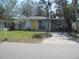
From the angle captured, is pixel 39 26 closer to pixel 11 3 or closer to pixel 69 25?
pixel 69 25

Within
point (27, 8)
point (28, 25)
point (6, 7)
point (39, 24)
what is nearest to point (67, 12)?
point (39, 24)

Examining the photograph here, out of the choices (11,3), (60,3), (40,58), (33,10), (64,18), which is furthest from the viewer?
(33,10)

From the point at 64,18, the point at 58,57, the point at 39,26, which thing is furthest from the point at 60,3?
the point at 58,57

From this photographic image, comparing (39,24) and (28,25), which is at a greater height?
(39,24)

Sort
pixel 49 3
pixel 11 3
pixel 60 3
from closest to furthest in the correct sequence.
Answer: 1. pixel 11 3
2. pixel 49 3
3. pixel 60 3

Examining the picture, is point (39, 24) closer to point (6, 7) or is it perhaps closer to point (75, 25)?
point (75, 25)

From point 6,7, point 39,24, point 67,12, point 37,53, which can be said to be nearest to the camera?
point 37,53

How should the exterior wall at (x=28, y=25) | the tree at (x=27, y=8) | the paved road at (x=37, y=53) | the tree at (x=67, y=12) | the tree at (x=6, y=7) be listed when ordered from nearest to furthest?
the paved road at (x=37, y=53) < the tree at (x=6, y=7) < the tree at (x=67, y=12) < the exterior wall at (x=28, y=25) < the tree at (x=27, y=8)

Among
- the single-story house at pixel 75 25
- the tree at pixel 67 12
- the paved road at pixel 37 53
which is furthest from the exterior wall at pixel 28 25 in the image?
the paved road at pixel 37 53

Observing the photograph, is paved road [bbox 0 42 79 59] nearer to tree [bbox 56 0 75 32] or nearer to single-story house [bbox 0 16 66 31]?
tree [bbox 56 0 75 32]

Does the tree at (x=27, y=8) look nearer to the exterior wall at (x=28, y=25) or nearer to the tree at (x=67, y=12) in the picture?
the exterior wall at (x=28, y=25)

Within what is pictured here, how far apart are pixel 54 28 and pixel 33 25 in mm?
4525

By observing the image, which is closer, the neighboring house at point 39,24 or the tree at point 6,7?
the tree at point 6,7

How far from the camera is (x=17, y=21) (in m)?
48.2
